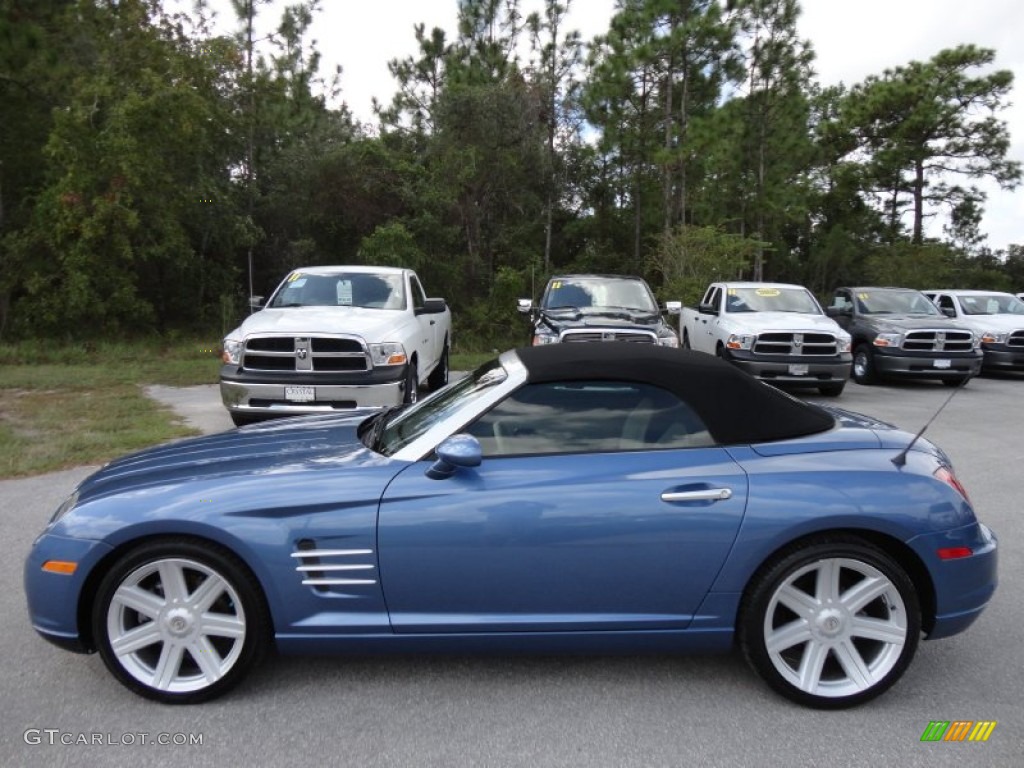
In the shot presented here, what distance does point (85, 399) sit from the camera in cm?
1084

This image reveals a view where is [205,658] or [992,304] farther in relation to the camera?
[992,304]

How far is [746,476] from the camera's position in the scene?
309cm

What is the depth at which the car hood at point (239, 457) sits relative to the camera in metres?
3.23

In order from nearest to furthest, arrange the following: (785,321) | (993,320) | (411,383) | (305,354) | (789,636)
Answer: (789,636) → (305,354) → (411,383) → (785,321) → (993,320)

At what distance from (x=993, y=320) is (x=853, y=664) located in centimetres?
1525

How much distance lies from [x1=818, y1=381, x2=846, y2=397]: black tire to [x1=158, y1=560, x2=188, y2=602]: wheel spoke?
34.7ft

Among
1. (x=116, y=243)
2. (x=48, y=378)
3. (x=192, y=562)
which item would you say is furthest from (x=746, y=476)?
(x=116, y=243)

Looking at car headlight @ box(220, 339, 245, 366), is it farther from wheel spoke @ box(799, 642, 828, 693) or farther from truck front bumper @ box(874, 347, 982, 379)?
truck front bumper @ box(874, 347, 982, 379)

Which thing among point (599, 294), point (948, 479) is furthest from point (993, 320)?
point (948, 479)

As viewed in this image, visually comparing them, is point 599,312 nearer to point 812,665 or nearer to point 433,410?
point 433,410

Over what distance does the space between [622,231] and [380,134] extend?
9501 mm

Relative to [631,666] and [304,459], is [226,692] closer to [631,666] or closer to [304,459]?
[304,459]

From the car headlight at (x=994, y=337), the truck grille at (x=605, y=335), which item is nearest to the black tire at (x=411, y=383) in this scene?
the truck grille at (x=605, y=335)

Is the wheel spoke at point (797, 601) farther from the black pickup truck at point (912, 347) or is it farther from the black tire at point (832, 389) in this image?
the black pickup truck at point (912, 347)
